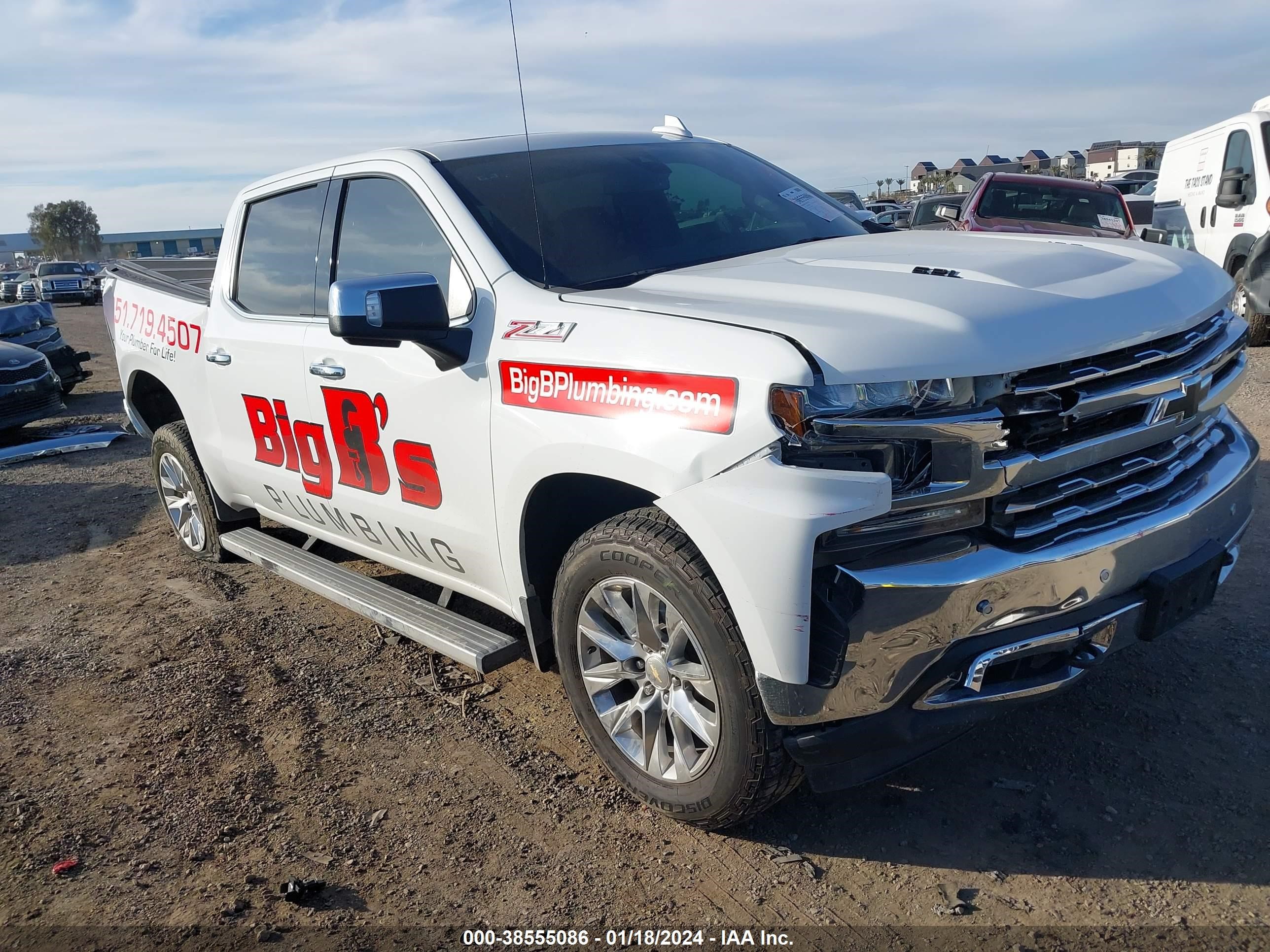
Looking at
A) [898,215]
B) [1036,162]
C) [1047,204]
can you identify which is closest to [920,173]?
[1036,162]

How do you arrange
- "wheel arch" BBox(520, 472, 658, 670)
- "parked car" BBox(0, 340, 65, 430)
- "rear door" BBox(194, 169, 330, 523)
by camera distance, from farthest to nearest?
1. "parked car" BBox(0, 340, 65, 430)
2. "rear door" BBox(194, 169, 330, 523)
3. "wheel arch" BBox(520, 472, 658, 670)

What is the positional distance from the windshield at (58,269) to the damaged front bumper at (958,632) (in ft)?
146

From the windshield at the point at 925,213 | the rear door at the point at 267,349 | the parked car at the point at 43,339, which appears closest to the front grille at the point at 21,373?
the parked car at the point at 43,339

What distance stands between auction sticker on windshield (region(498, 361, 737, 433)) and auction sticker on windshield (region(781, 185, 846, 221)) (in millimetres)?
1729

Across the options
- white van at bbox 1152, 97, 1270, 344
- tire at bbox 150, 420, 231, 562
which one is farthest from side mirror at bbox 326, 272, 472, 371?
white van at bbox 1152, 97, 1270, 344

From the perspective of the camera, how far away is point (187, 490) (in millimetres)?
5660

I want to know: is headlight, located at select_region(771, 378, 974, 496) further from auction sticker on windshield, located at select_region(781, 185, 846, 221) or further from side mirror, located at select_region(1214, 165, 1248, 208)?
side mirror, located at select_region(1214, 165, 1248, 208)

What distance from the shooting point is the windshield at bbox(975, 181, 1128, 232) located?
10352 mm

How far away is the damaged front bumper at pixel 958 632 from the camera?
2.33 metres

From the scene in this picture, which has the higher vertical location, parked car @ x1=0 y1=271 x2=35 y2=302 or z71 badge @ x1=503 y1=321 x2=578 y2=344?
z71 badge @ x1=503 y1=321 x2=578 y2=344

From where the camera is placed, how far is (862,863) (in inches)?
108

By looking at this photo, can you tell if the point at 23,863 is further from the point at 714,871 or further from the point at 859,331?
the point at 859,331

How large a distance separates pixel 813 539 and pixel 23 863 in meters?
2.56

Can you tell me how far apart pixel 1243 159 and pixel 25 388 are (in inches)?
483
